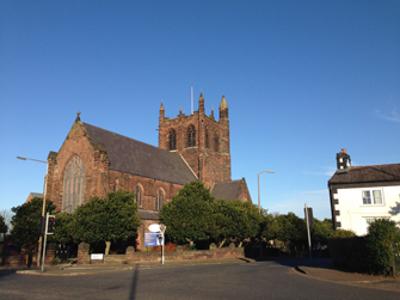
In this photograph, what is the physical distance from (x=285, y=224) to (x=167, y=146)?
30.3 meters

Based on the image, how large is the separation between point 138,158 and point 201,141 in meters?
16.2

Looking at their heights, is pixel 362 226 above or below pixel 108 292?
above

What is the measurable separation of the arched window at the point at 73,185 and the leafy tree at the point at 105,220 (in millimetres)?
9868

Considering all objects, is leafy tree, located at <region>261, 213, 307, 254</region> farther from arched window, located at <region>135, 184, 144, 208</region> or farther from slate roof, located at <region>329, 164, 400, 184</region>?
arched window, located at <region>135, 184, 144, 208</region>

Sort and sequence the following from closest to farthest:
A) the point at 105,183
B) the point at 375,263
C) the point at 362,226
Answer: the point at 375,263
the point at 362,226
the point at 105,183

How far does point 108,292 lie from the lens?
13.1 meters

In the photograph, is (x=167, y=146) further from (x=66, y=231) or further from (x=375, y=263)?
(x=375, y=263)

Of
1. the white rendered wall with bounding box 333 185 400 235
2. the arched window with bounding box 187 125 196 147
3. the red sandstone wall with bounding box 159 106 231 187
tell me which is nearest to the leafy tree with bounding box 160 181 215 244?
the white rendered wall with bounding box 333 185 400 235

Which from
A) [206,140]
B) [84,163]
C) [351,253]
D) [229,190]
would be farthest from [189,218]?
[206,140]

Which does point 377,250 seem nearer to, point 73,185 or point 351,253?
point 351,253

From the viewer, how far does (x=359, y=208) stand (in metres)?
29.1

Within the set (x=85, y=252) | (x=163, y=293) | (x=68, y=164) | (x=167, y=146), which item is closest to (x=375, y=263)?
(x=163, y=293)

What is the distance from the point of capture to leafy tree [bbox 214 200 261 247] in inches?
1591

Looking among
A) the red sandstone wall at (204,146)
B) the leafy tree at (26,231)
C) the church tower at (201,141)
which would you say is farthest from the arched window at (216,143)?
the leafy tree at (26,231)
